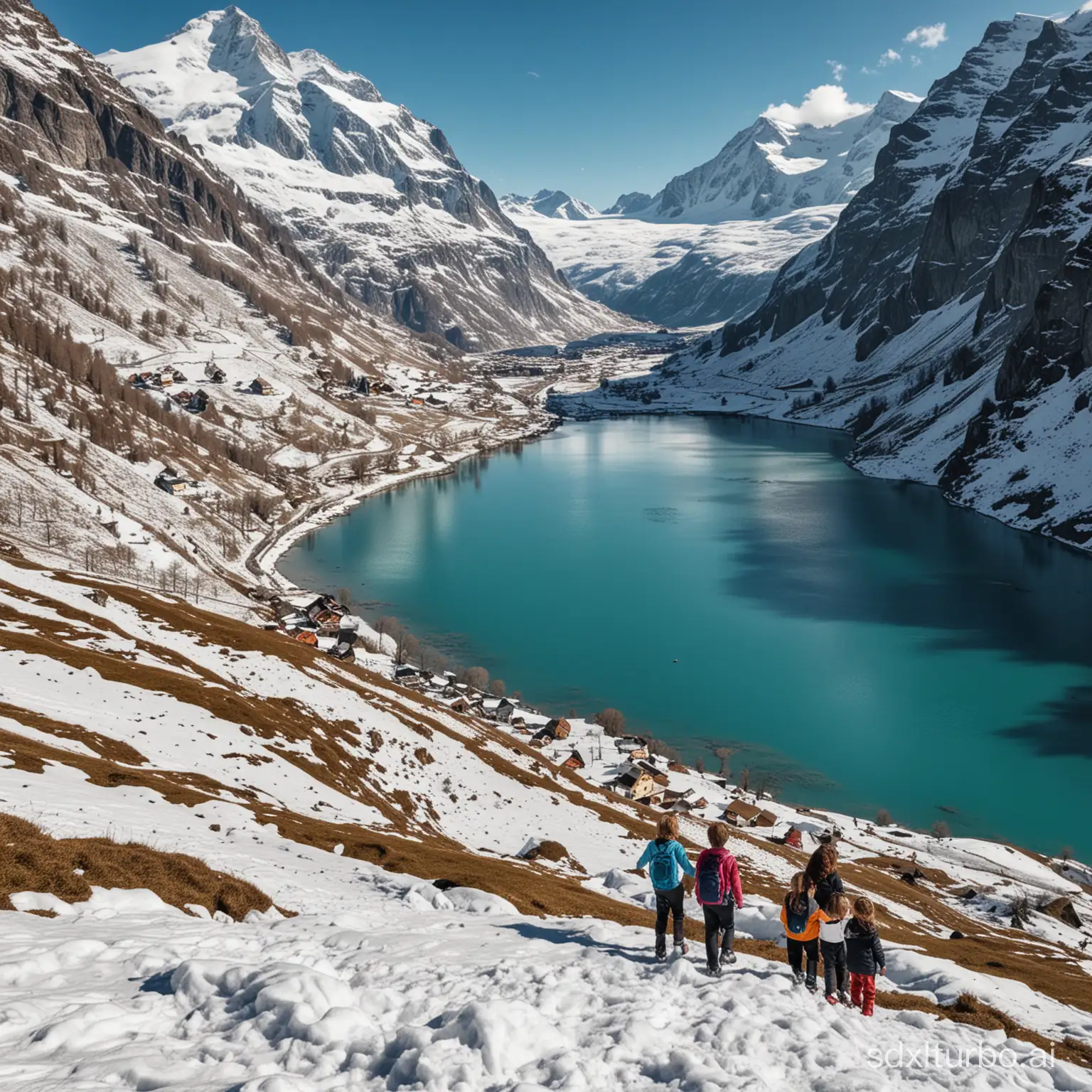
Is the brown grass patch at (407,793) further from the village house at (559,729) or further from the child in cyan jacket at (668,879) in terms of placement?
the village house at (559,729)

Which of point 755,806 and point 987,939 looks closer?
point 987,939

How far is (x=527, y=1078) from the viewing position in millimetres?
11820

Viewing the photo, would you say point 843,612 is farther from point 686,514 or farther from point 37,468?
point 37,468

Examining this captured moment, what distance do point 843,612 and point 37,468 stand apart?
123176mm

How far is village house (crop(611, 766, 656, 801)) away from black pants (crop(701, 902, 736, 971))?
5186 centimetres

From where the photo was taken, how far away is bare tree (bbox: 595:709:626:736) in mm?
84125

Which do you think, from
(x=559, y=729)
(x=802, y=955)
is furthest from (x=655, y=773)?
(x=802, y=955)

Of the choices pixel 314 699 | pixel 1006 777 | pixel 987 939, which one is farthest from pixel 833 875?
pixel 1006 777

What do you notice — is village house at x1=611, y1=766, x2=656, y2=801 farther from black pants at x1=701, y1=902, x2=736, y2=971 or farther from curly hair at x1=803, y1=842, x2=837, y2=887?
curly hair at x1=803, y1=842, x2=837, y2=887

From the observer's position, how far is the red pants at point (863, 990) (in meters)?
15.1

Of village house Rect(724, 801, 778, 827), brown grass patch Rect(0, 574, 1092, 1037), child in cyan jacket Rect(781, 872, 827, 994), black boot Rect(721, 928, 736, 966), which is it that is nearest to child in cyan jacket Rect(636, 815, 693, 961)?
black boot Rect(721, 928, 736, 966)

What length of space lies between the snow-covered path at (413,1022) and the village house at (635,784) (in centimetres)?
5235

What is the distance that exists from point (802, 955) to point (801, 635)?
3923 inches

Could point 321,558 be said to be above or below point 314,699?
below
